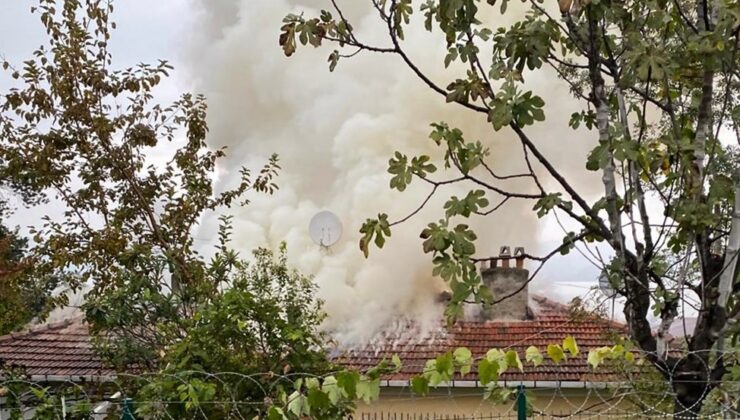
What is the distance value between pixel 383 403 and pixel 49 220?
13.7 ft

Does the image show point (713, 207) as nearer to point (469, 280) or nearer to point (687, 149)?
point (687, 149)

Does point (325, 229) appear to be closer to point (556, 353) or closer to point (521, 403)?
point (521, 403)

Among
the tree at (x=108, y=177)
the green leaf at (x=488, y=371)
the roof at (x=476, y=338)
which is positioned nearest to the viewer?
the green leaf at (x=488, y=371)

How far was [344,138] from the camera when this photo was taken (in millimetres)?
11562

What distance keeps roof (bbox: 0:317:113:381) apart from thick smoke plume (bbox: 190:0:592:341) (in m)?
2.73

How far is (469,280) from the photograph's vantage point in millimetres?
2859

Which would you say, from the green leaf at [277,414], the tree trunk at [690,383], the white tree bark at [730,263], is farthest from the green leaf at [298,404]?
the white tree bark at [730,263]

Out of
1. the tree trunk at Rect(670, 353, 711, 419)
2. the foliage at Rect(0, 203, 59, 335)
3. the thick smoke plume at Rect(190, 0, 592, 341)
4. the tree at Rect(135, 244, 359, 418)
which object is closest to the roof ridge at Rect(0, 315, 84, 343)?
the foliage at Rect(0, 203, 59, 335)

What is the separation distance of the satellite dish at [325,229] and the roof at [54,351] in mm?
3519

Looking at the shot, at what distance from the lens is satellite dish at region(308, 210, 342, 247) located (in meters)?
10.6

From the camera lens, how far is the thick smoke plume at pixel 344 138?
10.6 m

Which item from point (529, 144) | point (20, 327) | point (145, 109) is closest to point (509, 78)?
point (529, 144)

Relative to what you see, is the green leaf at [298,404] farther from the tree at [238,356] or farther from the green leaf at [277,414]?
the tree at [238,356]

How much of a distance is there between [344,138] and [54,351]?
17.9 feet
